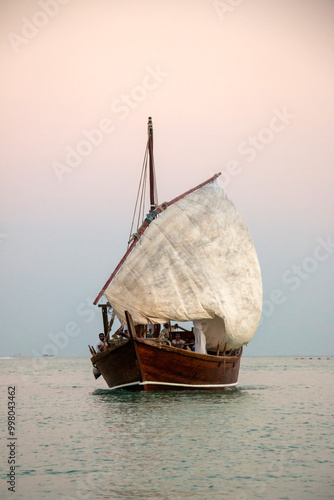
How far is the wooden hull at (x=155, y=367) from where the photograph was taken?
25.1m

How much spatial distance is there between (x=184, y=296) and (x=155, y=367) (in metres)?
4.24

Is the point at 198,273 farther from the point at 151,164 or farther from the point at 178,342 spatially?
the point at 151,164

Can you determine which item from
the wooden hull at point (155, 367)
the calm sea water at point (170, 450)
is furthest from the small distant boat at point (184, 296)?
the calm sea water at point (170, 450)

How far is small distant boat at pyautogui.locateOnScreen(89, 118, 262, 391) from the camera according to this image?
25.7m

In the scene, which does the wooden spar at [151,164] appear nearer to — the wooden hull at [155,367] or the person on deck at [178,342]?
the person on deck at [178,342]

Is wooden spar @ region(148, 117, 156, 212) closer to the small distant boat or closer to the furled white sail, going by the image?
the small distant boat

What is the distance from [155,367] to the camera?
83.3 ft

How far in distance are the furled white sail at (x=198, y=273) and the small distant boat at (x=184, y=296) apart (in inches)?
1.7

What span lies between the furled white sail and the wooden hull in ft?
7.01

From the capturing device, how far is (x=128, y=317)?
85.3 feet

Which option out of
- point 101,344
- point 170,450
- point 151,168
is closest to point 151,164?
point 151,168

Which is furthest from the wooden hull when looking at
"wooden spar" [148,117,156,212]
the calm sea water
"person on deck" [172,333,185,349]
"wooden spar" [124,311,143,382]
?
"wooden spar" [148,117,156,212]

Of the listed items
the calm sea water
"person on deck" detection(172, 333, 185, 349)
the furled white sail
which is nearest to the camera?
the calm sea water

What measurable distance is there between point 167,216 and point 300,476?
18.6m
